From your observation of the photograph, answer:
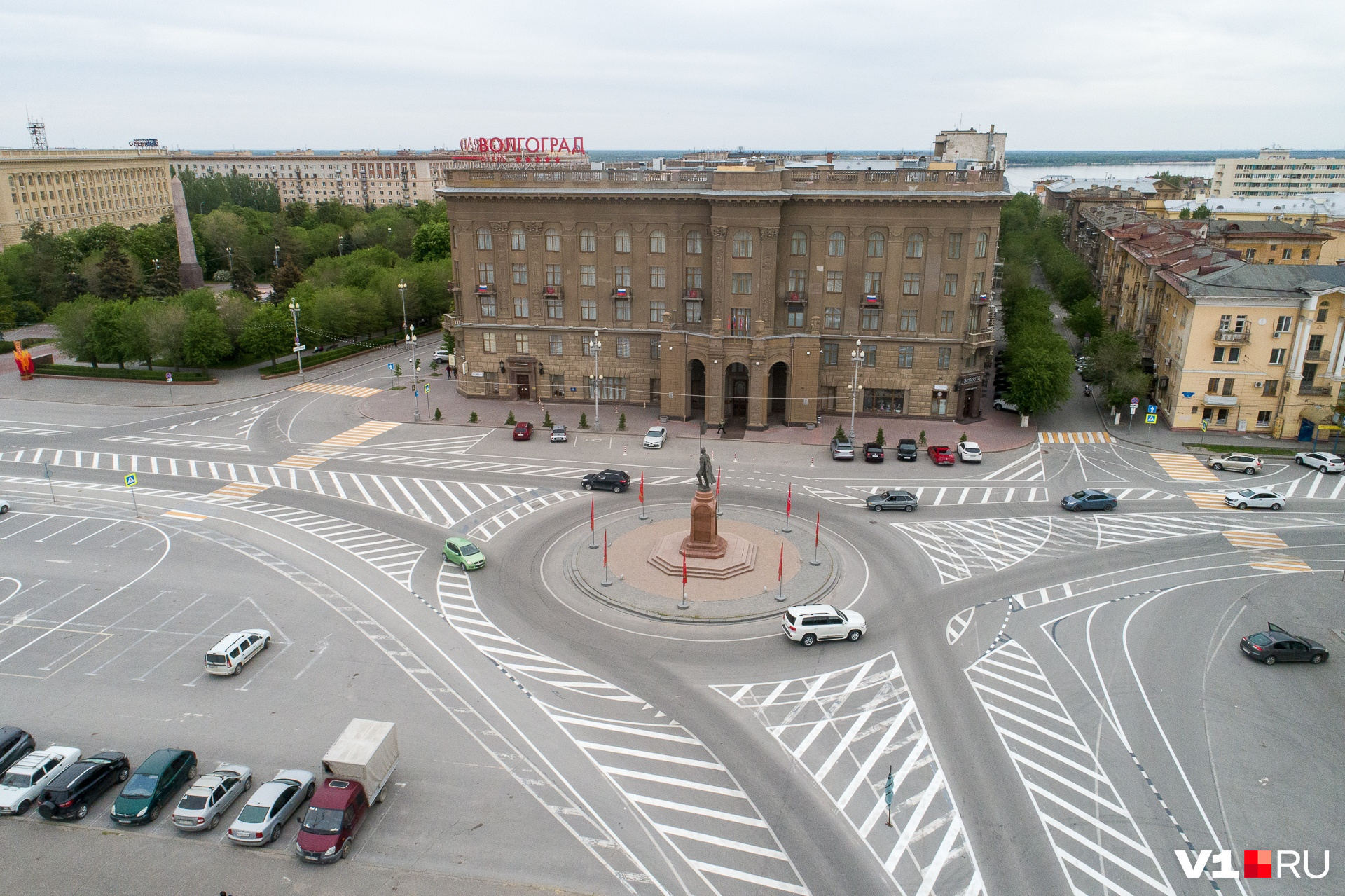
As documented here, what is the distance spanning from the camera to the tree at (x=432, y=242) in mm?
123125

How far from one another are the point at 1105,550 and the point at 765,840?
3010 centimetres

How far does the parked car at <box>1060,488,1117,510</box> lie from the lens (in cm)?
5097

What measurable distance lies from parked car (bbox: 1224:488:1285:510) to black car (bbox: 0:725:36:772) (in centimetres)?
6212

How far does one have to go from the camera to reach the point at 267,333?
84000 mm

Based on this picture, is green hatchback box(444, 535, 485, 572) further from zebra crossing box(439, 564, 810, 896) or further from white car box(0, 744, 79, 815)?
white car box(0, 744, 79, 815)

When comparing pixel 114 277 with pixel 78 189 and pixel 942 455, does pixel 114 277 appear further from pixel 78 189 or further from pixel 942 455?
pixel 942 455

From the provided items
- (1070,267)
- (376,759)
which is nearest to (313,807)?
(376,759)

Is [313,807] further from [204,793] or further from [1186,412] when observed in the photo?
[1186,412]

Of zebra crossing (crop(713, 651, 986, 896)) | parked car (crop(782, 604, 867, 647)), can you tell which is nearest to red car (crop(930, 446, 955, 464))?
parked car (crop(782, 604, 867, 647))

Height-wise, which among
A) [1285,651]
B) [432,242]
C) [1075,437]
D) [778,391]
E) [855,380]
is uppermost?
[432,242]

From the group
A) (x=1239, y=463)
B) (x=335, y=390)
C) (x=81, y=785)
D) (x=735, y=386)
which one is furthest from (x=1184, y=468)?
(x=335, y=390)

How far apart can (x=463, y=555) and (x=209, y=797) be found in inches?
729

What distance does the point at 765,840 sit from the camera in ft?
81.7

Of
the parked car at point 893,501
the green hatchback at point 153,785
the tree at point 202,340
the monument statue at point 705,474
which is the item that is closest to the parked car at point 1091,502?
the parked car at point 893,501
